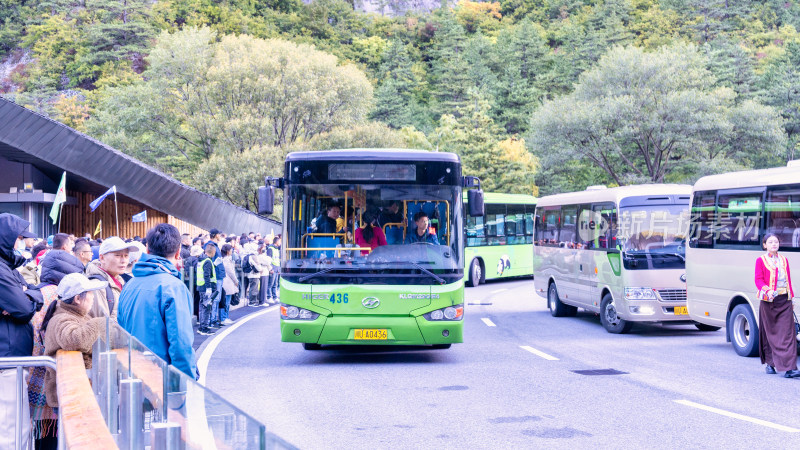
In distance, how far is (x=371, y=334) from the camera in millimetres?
12305

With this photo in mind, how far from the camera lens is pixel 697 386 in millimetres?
10602

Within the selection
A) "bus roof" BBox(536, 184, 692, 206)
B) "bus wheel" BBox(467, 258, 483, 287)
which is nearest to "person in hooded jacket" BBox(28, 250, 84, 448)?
"bus roof" BBox(536, 184, 692, 206)

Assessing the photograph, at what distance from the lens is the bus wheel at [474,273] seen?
1243 inches

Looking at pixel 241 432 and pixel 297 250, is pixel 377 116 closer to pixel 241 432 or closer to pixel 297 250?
pixel 297 250

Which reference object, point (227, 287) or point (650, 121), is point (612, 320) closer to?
point (227, 287)

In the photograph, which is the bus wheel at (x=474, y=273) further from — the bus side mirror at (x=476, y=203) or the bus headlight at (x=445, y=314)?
the bus headlight at (x=445, y=314)

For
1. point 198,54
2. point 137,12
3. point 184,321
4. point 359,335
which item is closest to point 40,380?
point 184,321

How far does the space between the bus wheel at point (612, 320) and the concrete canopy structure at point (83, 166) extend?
1809 centimetres

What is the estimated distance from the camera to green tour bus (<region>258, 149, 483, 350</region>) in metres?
12.2

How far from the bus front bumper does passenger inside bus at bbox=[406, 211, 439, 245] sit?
110 centimetres

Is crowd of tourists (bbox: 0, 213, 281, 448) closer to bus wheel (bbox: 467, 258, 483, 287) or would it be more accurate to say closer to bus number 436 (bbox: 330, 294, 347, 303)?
bus number 436 (bbox: 330, 294, 347, 303)

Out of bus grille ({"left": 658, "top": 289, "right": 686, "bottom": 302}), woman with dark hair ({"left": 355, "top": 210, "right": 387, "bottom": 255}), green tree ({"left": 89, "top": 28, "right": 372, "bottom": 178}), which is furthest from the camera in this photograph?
green tree ({"left": 89, "top": 28, "right": 372, "bottom": 178})

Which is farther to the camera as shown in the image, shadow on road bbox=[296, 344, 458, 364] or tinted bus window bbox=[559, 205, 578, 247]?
tinted bus window bbox=[559, 205, 578, 247]

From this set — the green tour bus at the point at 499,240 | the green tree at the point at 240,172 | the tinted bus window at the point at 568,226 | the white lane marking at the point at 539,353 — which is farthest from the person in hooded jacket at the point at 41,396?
the green tree at the point at 240,172
